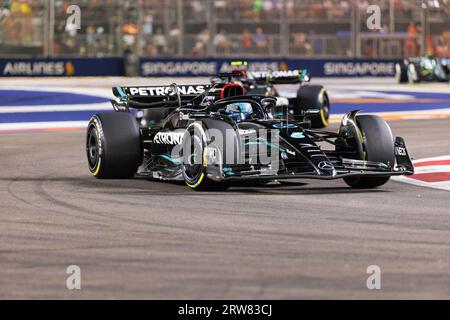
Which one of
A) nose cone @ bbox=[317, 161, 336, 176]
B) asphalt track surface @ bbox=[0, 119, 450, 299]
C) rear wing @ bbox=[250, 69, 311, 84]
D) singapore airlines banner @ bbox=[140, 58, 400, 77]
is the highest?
singapore airlines banner @ bbox=[140, 58, 400, 77]

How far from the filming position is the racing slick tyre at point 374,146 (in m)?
11.1

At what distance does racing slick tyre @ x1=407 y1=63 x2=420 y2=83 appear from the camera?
37750mm

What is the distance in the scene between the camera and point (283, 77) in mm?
19562

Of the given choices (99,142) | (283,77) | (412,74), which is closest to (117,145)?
(99,142)

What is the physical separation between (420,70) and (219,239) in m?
30.7

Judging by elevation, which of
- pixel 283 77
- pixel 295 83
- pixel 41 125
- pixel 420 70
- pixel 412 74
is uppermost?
pixel 420 70

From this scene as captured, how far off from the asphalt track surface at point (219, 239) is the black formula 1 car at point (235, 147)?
0.67 feet

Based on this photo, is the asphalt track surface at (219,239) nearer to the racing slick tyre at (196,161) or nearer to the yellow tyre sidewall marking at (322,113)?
the racing slick tyre at (196,161)

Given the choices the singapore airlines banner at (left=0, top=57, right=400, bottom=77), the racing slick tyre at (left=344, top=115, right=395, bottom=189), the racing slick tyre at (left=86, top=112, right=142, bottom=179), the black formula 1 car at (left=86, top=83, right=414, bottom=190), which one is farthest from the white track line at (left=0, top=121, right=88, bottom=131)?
the singapore airlines banner at (left=0, top=57, right=400, bottom=77)

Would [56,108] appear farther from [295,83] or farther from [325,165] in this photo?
[325,165]

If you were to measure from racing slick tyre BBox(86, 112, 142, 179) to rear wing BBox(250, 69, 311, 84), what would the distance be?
755cm

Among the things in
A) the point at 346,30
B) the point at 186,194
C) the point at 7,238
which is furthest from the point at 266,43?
the point at 7,238

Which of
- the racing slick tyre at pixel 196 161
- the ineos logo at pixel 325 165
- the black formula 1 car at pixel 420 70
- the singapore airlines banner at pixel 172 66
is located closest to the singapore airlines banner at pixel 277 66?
the singapore airlines banner at pixel 172 66

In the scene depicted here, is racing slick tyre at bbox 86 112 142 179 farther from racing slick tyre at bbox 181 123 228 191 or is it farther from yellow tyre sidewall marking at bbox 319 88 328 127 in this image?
yellow tyre sidewall marking at bbox 319 88 328 127
